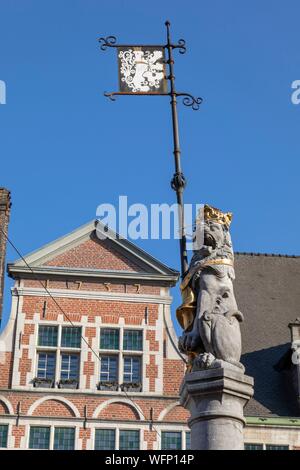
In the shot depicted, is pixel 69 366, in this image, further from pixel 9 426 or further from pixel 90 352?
pixel 9 426

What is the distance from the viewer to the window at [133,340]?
18.8 meters

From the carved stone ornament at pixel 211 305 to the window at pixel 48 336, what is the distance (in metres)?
10.4

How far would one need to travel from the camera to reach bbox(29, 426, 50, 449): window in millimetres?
17625

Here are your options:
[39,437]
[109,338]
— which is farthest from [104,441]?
[109,338]

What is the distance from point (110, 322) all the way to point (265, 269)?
526 centimetres

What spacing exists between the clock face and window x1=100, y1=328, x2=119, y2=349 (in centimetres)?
837

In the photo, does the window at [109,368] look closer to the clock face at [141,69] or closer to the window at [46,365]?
the window at [46,365]

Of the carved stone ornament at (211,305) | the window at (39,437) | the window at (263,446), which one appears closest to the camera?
the carved stone ornament at (211,305)

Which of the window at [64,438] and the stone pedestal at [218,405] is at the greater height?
the window at [64,438]

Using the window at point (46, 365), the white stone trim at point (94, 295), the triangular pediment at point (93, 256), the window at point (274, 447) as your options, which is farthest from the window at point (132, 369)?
the window at point (274, 447)

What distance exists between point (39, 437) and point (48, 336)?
219 cm

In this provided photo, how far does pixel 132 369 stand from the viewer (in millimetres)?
18672

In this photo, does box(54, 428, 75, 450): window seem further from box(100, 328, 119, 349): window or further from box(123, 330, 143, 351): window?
box(123, 330, 143, 351): window
